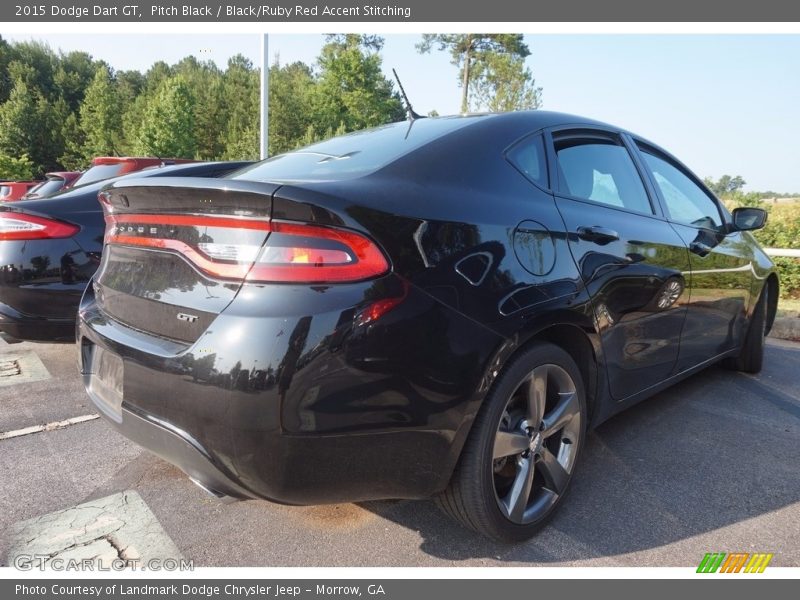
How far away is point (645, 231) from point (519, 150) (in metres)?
0.87

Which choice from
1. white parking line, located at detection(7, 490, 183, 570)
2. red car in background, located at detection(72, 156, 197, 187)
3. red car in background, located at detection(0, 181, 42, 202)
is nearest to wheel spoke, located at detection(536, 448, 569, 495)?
white parking line, located at detection(7, 490, 183, 570)

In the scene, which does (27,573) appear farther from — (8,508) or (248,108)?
(248,108)

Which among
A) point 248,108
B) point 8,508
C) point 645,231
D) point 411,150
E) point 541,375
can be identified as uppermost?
point 248,108

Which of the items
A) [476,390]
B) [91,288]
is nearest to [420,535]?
[476,390]

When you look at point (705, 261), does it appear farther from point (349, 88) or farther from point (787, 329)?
point (349, 88)

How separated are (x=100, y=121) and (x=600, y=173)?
50080 mm

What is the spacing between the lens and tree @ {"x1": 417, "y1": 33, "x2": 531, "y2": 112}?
2998cm

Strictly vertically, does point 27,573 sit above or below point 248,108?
below

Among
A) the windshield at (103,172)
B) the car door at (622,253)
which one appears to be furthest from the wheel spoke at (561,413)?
the windshield at (103,172)

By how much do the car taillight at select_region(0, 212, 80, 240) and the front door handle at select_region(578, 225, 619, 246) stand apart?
10.2 feet

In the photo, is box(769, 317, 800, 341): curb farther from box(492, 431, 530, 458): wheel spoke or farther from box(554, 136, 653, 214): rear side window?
box(492, 431, 530, 458): wheel spoke

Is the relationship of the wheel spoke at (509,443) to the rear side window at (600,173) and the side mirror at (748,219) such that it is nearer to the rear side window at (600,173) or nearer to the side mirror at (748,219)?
the rear side window at (600,173)

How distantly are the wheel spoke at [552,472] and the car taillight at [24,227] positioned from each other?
314 cm

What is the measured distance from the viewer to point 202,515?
7.16 feet
